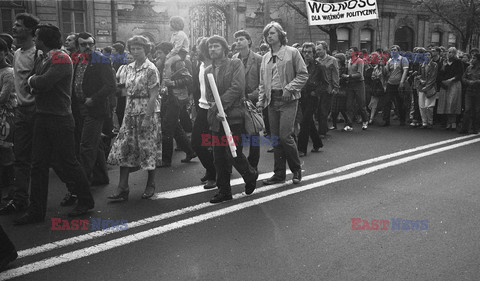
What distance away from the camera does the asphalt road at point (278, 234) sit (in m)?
3.74

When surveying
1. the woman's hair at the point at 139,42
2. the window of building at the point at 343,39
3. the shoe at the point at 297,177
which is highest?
the window of building at the point at 343,39

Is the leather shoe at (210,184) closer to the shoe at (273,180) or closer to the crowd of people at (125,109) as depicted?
the crowd of people at (125,109)

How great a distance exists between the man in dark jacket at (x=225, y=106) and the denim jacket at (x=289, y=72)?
835 mm

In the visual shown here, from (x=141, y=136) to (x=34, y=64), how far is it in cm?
137

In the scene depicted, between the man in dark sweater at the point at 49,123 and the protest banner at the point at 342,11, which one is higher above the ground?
the protest banner at the point at 342,11

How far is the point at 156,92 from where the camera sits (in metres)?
5.68

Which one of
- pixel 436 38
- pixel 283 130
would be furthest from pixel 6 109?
pixel 436 38

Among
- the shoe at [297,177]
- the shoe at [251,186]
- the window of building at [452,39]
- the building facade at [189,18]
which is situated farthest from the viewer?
the window of building at [452,39]

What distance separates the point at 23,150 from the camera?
17.4 feet

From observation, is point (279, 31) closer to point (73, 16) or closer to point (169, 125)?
point (169, 125)

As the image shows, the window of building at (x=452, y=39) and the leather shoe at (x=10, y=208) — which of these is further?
the window of building at (x=452, y=39)

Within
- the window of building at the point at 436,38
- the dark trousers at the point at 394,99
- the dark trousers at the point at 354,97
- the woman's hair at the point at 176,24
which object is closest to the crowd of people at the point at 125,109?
the woman's hair at the point at 176,24

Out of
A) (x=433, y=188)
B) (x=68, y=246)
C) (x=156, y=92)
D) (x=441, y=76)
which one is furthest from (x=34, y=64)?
(x=441, y=76)

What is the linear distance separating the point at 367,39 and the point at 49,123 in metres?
30.3
